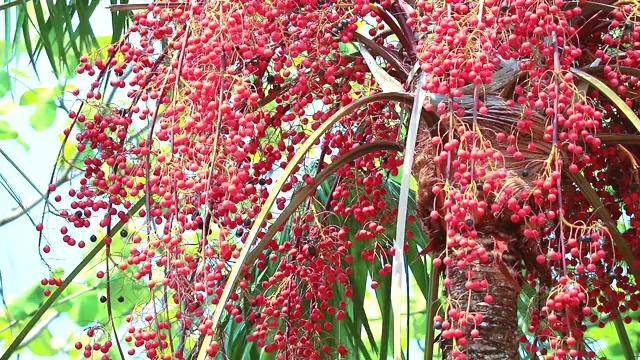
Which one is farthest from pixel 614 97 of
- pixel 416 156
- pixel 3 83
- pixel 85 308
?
pixel 3 83

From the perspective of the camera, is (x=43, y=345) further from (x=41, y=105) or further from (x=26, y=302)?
(x=41, y=105)

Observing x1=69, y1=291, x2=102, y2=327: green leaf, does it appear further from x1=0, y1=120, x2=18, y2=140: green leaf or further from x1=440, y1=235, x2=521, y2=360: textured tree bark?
x1=440, y1=235, x2=521, y2=360: textured tree bark

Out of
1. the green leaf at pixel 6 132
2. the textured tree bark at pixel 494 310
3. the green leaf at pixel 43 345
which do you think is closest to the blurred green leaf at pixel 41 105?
the green leaf at pixel 6 132

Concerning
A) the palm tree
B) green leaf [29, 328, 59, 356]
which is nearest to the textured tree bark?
the palm tree

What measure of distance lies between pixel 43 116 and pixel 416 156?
11.0 feet

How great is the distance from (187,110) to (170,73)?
121mm

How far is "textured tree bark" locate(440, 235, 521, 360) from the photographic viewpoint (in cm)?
172

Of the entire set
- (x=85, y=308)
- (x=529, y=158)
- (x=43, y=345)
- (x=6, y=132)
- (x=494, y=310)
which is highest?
(x=6, y=132)

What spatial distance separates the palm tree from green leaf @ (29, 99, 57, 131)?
2.99 meters

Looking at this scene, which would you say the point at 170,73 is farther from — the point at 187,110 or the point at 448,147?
the point at 448,147

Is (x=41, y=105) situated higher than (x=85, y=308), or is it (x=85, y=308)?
(x=41, y=105)

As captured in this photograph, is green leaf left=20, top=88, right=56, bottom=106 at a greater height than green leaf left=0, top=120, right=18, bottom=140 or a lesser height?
greater

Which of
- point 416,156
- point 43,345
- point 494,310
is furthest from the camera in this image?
Result: point 43,345

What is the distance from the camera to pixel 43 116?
4844mm
